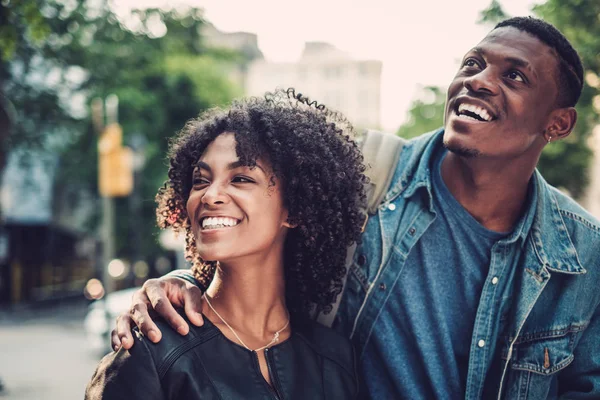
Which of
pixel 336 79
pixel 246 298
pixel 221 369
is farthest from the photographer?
pixel 336 79

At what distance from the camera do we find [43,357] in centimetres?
1402

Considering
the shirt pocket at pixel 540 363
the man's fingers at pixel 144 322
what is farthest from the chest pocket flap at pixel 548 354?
the man's fingers at pixel 144 322

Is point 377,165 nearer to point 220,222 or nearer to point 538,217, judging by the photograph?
point 538,217

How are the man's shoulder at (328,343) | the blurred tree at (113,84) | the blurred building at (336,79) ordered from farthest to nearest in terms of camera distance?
the blurred building at (336,79), the blurred tree at (113,84), the man's shoulder at (328,343)

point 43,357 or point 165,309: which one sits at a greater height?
point 165,309

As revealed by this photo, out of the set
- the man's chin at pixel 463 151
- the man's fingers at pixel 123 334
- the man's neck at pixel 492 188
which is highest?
the man's chin at pixel 463 151

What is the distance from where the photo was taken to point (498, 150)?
3.01 m

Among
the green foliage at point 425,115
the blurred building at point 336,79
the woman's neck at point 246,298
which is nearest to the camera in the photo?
the woman's neck at point 246,298

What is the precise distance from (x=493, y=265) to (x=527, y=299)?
0.21 meters

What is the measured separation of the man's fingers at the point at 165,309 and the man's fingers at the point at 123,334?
121 mm

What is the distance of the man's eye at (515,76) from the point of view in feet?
9.93

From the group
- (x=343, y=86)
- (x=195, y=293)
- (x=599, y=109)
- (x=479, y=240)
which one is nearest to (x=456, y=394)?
(x=479, y=240)

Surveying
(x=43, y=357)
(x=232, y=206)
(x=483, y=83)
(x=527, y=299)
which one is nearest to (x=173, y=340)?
(x=232, y=206)

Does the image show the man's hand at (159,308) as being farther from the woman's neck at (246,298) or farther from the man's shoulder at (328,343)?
the man's shoulder at (328,343)
